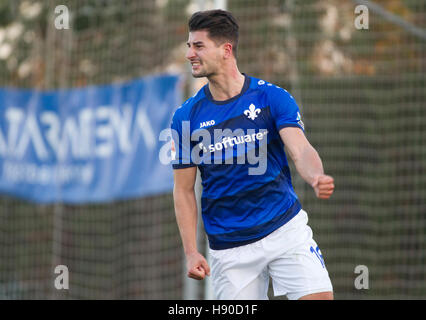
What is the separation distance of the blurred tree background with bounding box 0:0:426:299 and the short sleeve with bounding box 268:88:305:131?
4444 millimetres

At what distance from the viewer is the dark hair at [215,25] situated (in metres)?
4.14

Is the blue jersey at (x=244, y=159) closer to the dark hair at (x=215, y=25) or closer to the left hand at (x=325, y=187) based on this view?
the dark hair at (x=215, y=25)

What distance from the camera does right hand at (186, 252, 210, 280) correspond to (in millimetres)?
3922

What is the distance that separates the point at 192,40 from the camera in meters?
4.13

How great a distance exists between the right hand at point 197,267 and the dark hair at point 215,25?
122cm

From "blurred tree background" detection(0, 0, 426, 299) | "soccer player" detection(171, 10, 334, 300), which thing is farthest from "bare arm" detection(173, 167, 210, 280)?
"blurred tree background" detection(0, 0, 426, 299)

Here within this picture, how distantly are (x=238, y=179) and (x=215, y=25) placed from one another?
2.97 feet

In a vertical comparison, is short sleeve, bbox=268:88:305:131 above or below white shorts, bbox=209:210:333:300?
above

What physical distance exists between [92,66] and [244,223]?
21.8 feet

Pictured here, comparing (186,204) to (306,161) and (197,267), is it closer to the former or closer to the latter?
(197,267)

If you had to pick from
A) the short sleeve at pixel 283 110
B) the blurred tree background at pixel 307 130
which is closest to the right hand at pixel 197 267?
the short sleeve at pixel 283 110

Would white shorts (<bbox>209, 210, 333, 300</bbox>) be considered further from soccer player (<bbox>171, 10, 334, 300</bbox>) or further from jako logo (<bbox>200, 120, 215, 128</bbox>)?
jako logo (<bbox>200, 120, 215, 128</bbox>)
